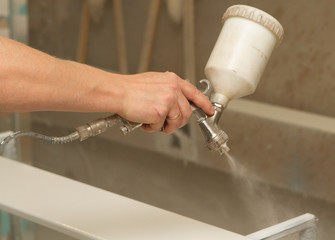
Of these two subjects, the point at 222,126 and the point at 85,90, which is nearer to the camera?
the point at 85,90

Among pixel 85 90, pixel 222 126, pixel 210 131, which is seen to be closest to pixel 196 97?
pixel 210 131

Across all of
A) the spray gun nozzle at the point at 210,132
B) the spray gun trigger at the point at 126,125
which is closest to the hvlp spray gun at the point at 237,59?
the spray gun nozzle at the point at 210,132

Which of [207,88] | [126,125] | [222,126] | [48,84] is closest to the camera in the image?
[48,84]

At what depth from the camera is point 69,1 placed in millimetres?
2701

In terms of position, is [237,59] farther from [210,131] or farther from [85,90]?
[85,90]

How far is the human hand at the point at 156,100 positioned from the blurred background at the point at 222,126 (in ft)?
2.71

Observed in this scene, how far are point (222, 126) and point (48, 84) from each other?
1.38 meters

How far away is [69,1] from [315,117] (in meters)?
1.35

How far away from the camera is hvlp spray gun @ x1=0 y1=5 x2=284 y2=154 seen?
917 millimetres

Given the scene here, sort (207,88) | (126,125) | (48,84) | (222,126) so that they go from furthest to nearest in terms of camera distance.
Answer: (222,126) → (207,88) → (126,125) → (48,84)

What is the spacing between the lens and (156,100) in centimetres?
81

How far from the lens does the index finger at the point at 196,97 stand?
0.87 m

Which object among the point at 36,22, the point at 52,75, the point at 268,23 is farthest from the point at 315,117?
the point at 36,22

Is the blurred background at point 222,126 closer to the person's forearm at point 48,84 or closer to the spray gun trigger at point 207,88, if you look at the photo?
the spray gun trigger at point 207,88
